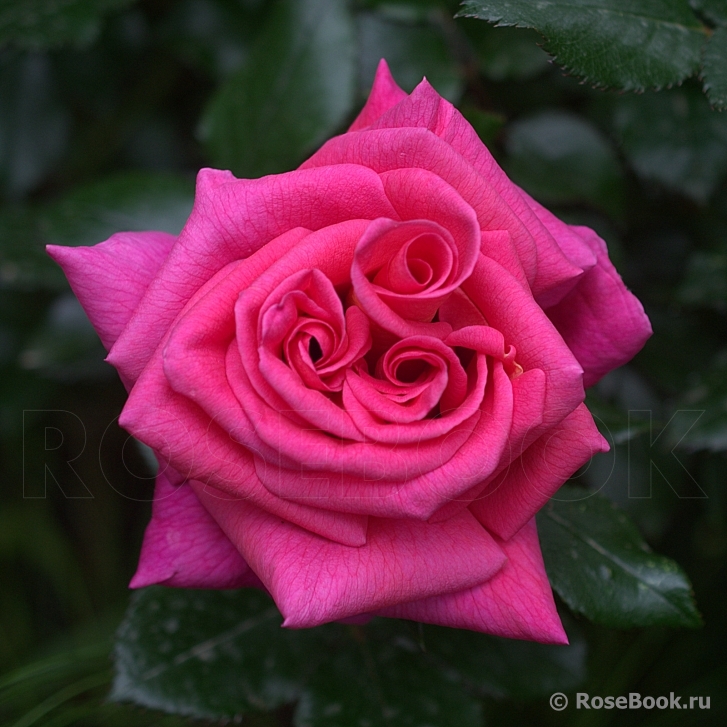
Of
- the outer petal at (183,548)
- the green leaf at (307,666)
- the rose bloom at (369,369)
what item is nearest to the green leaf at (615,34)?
the rose bloom at (369,369)

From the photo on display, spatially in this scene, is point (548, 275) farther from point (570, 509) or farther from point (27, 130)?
point (27, 130)

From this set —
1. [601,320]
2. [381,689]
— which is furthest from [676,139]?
[381,689]

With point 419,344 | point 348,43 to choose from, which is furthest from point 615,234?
point 419,344

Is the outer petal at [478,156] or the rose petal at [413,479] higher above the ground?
the outer petal at [478,156]

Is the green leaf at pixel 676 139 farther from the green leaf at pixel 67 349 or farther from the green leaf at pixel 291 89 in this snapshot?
the green leaf at pixel 67 349

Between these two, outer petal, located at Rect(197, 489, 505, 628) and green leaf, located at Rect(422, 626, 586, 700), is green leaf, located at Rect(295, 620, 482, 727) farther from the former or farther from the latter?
outer petal, located at Rect(197, 489, 505, 628)
